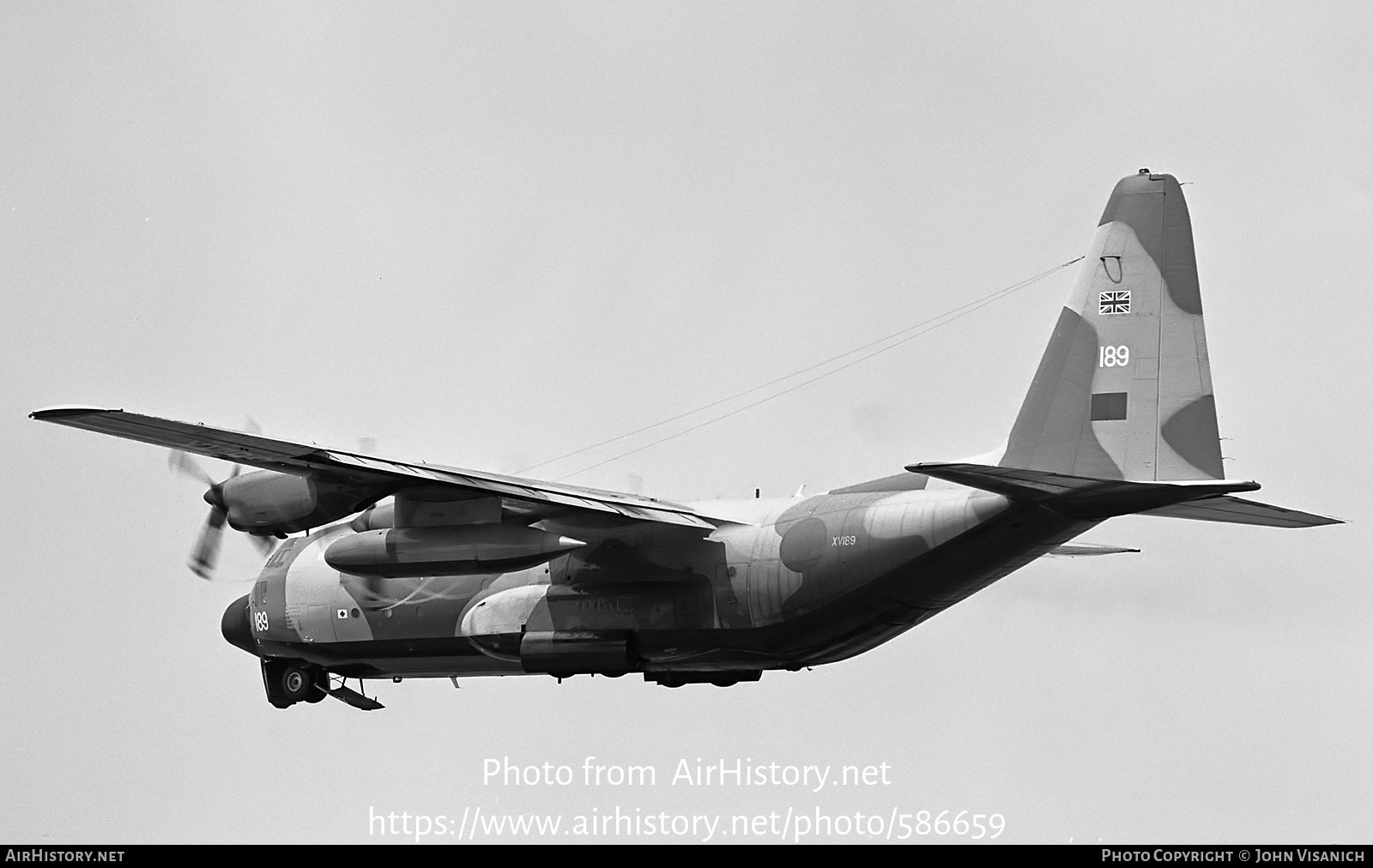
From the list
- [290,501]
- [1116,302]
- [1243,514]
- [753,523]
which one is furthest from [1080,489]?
[290,501]

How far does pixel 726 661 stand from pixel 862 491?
10.0 feet

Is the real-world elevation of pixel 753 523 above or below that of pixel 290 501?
below

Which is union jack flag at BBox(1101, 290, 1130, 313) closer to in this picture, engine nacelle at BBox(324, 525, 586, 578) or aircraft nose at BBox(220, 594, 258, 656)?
engine nacelle at BBox(324, 525, 586, 578)

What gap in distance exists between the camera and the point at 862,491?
25.6 meters

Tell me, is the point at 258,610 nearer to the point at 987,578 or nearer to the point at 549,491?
the point at 549,491

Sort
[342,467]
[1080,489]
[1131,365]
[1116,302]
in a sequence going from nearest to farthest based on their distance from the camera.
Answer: [1080,489] < [1131,365] < [1116,302] < [342,467]

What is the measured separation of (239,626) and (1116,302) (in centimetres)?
1445

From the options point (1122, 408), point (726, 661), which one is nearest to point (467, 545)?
point (726, 661)

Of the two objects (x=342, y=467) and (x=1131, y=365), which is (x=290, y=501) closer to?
(x=342, y=467)

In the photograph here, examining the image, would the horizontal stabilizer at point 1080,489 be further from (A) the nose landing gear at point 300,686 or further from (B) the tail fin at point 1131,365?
(A) the nose landing gear at point 300,686

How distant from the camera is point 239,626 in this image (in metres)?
Result: 30.4

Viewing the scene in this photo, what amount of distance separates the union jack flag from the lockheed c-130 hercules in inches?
0.9

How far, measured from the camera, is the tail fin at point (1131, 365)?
2217 cm

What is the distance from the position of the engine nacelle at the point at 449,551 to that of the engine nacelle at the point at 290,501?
60 cm
